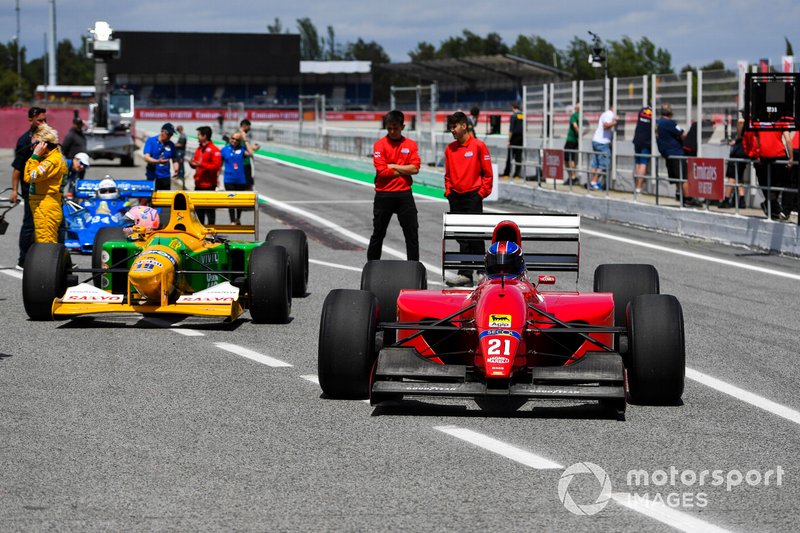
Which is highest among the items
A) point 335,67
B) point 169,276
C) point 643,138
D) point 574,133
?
point 335,67

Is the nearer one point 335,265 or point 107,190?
point 335,265

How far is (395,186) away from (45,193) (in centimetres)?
383

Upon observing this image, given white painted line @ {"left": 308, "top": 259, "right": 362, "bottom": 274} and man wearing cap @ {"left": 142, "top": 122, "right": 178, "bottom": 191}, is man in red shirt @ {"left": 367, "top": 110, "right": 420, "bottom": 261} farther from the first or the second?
man wearing cap @ {"left": 142, "top": 122, "right": 178, "bottom": 191}

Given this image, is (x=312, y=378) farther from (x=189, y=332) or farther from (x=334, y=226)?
(x=334, y=226)

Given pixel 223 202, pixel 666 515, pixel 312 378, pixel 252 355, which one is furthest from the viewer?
pixel 223 202

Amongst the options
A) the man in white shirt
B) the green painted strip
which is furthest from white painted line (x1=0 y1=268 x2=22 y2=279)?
the green painted strip

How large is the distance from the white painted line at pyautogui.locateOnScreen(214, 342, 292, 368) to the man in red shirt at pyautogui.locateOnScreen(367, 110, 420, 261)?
149 inches

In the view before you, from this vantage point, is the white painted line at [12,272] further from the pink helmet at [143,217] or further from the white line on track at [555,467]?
the white line on track at [555,467]

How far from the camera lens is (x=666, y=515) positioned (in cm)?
578

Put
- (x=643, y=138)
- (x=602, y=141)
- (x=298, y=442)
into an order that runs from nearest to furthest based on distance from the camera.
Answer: (x=298, y=442) < (x=643, y=138) < (x=602, y=141)

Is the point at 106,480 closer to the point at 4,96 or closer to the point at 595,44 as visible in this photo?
the point at 595,44

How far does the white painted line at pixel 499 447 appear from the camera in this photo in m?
6.69

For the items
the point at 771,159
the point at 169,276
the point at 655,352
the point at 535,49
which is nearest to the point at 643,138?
the point at 771,159

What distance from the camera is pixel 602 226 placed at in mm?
23156
